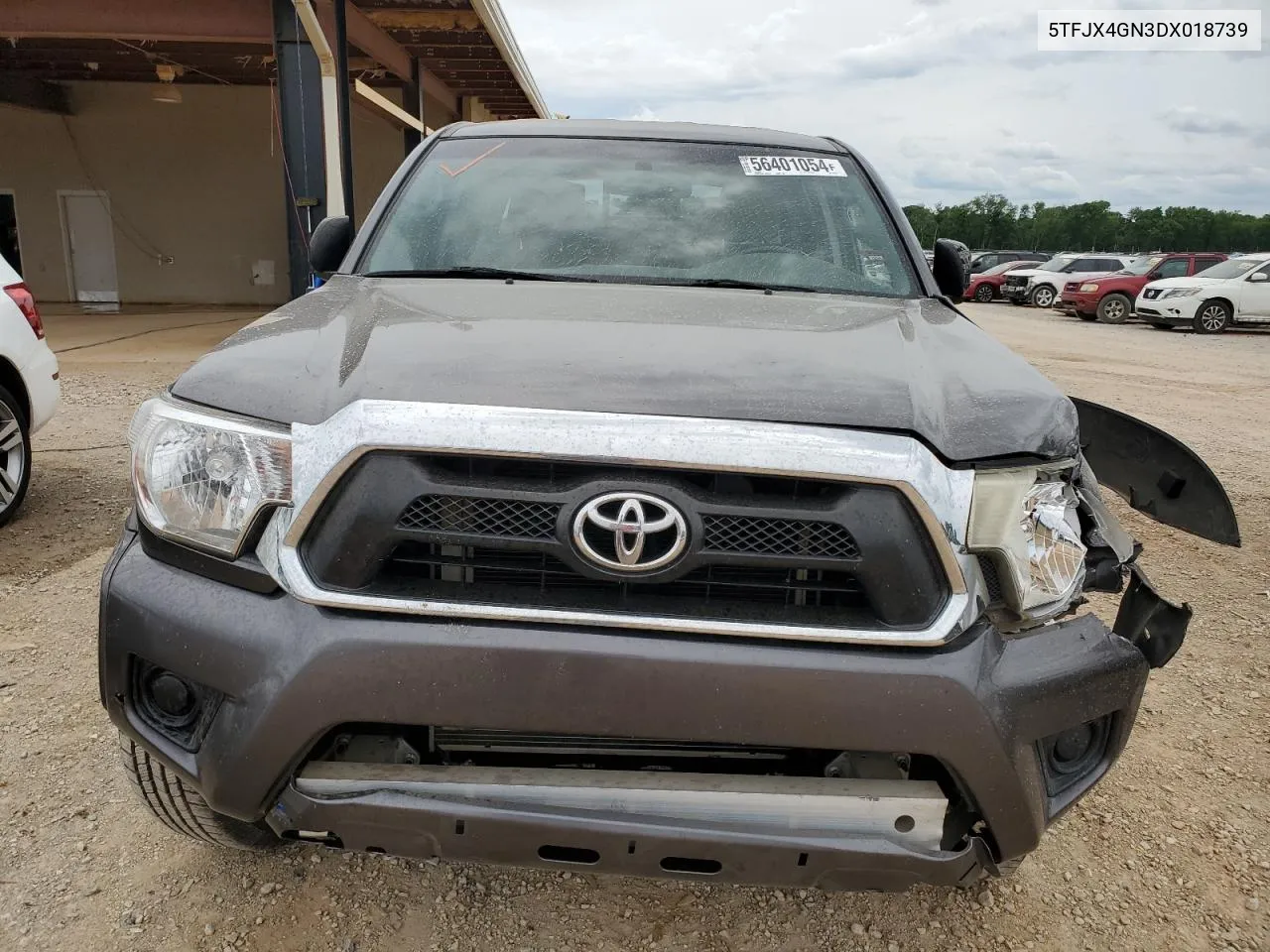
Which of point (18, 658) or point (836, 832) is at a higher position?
point (836, 832)

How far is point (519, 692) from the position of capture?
1.61m

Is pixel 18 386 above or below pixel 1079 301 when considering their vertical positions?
above

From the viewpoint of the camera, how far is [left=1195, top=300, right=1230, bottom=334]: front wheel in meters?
19.6

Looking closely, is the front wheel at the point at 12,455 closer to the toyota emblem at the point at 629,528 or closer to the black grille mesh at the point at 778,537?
the toyota emblem at the point at 629,528

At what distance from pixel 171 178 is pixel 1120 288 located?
Answer: 2042 cm

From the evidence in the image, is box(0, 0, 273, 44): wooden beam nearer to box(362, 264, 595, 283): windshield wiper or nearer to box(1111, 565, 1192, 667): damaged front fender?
box(362, 264, 595, 283): windshield wiper

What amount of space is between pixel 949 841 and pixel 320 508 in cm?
128

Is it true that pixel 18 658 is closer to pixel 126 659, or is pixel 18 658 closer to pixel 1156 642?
pixel 126 659

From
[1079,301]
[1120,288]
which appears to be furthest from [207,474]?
[1079,301]

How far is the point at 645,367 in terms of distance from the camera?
182 cm

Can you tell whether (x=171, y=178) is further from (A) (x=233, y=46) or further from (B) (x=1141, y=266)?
(B) (x=1141, y=266)

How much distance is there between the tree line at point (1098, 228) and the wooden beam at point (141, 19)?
69.1m

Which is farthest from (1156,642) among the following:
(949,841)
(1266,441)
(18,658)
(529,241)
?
(1266,441)

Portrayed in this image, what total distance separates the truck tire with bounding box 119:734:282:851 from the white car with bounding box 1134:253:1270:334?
21632 mm
